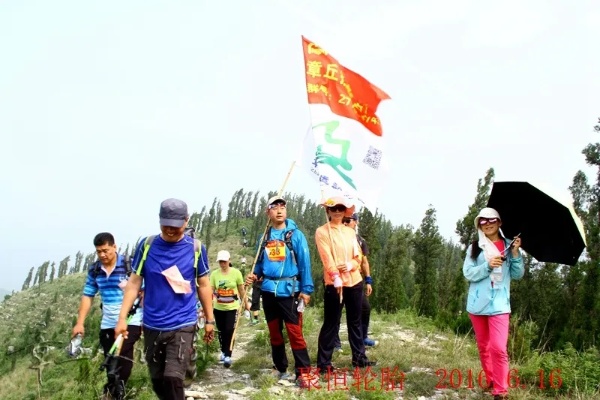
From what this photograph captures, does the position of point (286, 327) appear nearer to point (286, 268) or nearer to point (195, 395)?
point (286, 268)

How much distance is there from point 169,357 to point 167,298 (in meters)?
0.43

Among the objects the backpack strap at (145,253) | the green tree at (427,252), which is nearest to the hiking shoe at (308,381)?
the backpack strap at (145,253)

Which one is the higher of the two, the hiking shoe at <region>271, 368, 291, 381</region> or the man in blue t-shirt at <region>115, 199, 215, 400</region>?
the man in blue t-shirt at <region>115, 199, 215, 400</region>

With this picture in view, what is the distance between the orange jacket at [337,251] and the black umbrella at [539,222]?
151 centimetres

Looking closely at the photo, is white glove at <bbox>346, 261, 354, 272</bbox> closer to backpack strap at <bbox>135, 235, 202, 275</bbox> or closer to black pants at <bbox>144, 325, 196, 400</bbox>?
backpack strap at <bbox>135, 235, 202, 275</bbox>

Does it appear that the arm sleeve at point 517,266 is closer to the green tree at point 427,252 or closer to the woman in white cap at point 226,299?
the woman in white cap at point 226,299

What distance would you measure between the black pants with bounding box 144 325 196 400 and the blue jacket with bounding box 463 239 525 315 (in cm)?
266

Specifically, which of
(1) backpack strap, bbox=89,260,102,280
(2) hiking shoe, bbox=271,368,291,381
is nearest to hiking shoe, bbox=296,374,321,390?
(2) hiking shoe, bbox=271,368,291,381

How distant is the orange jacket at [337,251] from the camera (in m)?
5.10

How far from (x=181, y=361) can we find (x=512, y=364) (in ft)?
13.9

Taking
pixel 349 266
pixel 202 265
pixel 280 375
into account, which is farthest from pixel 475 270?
pixel 202 265

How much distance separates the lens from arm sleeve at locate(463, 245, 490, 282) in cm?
450

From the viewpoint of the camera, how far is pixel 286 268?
5031 mm

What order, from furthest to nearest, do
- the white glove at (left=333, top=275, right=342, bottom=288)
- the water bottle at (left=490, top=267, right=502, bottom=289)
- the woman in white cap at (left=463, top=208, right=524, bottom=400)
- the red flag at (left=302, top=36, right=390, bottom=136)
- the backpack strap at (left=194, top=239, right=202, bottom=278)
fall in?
1. the red flag at (left=302, top=36, right=390, bottom=136)
2. the white glove at (left=333, top=275, right=342, bottom=288)
3. the water bottle at (left=490, top=267, right=502, bottom=289)
4. the woman in white cap at (left=463, top=208, right=524, bottom=400)
5. the backpack strap at (left=194, top=239, right=202, bottom=278)
